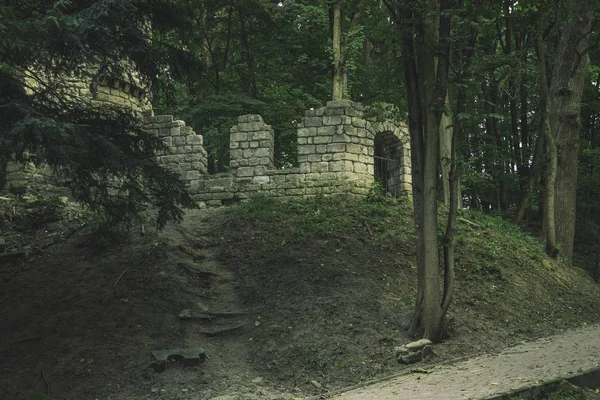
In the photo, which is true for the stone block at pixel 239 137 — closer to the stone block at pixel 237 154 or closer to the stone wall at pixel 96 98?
the stone block at pixel 237 154

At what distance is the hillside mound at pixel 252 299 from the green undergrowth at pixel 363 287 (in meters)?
0.03

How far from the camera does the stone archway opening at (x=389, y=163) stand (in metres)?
15.3

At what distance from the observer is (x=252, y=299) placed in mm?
10695

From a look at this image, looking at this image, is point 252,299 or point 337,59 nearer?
point 252,299

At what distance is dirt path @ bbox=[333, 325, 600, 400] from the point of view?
666 centimetres

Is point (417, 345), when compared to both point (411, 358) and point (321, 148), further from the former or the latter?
point (321, 148)

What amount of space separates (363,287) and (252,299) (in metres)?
1.72

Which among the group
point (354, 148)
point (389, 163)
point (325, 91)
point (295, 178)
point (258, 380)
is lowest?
point (258, 380)

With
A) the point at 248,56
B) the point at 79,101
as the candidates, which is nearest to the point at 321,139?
the point at 79,101

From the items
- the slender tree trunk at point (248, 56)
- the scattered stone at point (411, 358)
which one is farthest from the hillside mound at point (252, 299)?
the slender tree trunk at point (248, 56)

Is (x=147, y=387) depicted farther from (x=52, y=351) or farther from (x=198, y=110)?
(x=198, y=110)

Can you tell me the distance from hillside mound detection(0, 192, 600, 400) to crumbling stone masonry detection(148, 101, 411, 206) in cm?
60

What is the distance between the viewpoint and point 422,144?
9523 mm

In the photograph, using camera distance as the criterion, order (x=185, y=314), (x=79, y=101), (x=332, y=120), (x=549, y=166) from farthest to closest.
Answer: (x=332, y=120) < (x=549, y=166) < (x=185, y=314) < (x=79, y=101)
